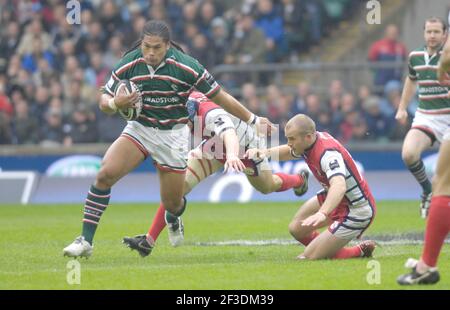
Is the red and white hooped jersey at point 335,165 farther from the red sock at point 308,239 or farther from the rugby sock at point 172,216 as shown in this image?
the rugby sock at point 172,216

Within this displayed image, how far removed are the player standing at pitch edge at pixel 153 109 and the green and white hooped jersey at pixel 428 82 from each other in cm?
388

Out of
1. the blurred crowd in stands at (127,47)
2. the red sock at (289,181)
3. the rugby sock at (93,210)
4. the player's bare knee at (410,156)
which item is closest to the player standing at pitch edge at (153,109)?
the rugby sock at (93,210)

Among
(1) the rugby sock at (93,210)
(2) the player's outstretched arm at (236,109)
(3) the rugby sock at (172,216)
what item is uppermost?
(2) the player's outstretched arm at (236,109)

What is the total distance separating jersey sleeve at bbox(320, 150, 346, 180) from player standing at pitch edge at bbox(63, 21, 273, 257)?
2.67 ft

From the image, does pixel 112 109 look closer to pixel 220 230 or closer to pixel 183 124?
pixel 183 124

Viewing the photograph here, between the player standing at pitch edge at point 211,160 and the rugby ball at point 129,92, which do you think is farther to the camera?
the player standing at pitch edge at point 211,160

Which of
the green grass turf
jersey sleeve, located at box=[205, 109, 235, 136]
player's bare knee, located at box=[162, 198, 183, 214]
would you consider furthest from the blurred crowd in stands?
player's bare knee, located at box=[162, 198, 183, 214]

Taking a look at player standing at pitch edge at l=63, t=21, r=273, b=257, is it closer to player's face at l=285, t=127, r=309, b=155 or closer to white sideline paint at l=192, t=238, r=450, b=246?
player's face at l=285, t=127, r=309, b=155

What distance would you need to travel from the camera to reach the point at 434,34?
13.4 meters

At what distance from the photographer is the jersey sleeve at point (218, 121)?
430 inches

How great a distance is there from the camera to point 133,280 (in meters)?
8.85

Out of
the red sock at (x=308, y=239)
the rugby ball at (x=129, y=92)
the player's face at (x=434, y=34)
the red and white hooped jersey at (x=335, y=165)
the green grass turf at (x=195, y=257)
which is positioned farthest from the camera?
the player's face at (x=434, y=34)

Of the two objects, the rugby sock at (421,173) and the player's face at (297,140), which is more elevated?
the player's face at (297,140)
